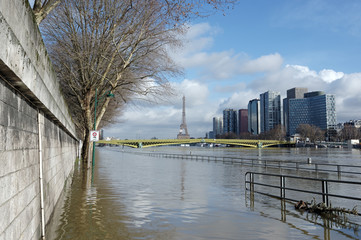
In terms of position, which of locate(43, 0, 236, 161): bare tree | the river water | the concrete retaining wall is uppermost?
locate(43, 0, 236, 161): bare tree

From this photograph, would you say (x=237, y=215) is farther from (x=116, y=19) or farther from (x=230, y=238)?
(x=116, y=19)

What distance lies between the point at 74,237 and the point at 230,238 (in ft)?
12.1

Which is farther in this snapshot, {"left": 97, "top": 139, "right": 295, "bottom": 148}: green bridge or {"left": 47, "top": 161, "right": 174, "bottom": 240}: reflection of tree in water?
{"left": 97, "top": 139, "right": 295, "bottom": 148}: green bridge

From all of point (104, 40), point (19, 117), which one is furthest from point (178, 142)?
point (19, 117)

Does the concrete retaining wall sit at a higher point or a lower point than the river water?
higher

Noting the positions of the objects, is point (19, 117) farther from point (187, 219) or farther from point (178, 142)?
point (178, 142)

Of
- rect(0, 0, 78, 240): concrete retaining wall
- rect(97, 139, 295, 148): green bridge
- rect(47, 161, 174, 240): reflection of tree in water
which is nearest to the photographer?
rect(0, 0, 78, 240): concrete retaining wall

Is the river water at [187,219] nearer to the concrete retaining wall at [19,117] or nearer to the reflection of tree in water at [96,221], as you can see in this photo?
the reflection of tree in water at [96,221]

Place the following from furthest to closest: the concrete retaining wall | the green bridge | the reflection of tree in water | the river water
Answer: the green bridge, the river water, the reflection of tree in water, the concrete retaining wall

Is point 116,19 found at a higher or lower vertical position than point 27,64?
higher

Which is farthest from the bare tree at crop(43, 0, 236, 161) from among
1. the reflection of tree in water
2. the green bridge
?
the green bridge

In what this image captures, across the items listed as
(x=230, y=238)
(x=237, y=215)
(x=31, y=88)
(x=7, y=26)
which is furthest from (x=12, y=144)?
(x=237, y=215)

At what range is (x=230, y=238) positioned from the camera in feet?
24.2

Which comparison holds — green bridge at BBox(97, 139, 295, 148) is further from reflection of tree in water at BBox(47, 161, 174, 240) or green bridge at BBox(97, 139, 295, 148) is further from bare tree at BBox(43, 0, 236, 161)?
reflection of tree in water at BBox(47, 161, 174, 240)
